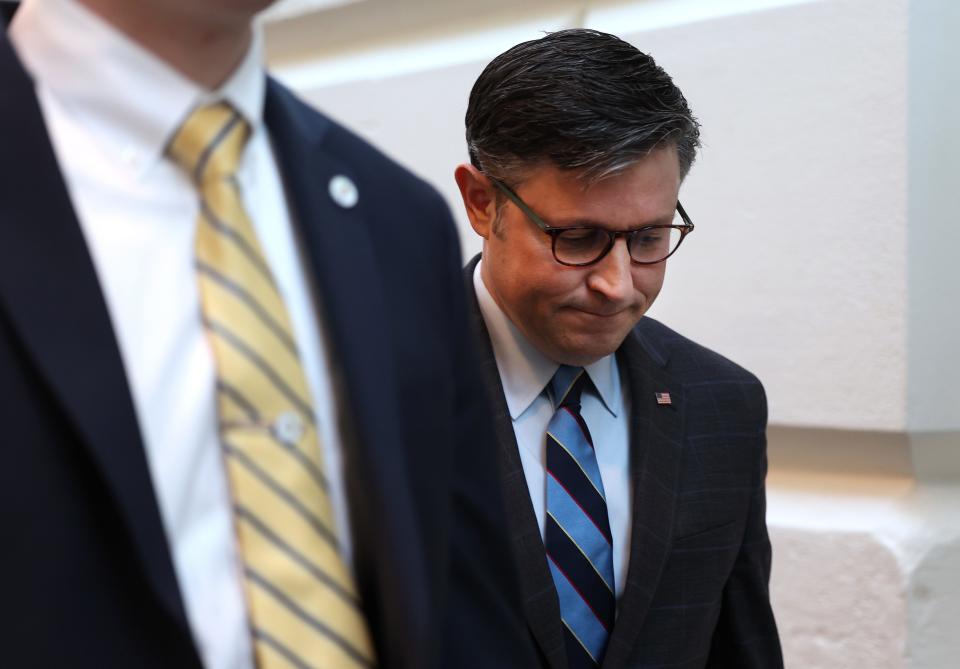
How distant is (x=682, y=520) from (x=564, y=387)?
0.95 feet

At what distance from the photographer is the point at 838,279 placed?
9.56 feet

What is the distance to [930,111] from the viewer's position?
9.27 feet

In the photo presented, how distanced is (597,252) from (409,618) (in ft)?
3.71

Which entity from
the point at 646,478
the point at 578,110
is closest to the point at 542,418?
the point at 646,478

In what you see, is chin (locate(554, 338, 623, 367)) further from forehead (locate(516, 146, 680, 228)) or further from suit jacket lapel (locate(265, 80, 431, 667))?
suit jacket lapel (locate(265, 80, 431, 667))

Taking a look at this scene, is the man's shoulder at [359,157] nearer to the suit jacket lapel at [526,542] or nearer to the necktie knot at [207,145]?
the necktie knot at [207,145]

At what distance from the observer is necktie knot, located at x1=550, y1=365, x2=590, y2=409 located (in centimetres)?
218

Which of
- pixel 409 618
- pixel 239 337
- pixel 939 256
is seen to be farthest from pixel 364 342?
pixel 939 256

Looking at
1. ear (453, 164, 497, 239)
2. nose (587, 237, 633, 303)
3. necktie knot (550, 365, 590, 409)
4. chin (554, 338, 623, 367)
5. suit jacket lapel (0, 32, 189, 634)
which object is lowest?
necktie knot (550, 365, 590, 409)

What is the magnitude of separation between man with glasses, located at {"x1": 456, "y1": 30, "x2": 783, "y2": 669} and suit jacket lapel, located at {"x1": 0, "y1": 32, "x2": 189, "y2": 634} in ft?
3.71

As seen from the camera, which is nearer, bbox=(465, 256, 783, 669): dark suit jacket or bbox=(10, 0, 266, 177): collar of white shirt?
bbox=(10, 0, 266, 177): collar of white shirt

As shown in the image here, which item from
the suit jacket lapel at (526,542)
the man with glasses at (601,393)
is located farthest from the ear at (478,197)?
the suit jacket lapel at (526,542)

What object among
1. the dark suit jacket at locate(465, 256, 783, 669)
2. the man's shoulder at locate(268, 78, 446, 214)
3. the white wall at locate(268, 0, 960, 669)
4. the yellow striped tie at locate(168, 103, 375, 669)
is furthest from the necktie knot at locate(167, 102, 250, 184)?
the white wall at locate(268, 0, 960, 669)

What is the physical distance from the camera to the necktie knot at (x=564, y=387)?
7.14 feet
